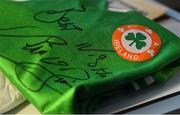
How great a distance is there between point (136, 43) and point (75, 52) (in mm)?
82

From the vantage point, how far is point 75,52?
431mm

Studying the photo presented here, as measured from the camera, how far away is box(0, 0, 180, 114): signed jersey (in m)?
0.39

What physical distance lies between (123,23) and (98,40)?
56 millimetres

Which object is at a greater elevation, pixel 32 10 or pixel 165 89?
pixel 32 10

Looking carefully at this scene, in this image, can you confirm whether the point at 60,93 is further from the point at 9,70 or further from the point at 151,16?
the point at 151,16

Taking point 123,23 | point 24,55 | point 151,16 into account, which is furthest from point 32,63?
point 151,16

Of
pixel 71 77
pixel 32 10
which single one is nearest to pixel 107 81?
pixel 71 77

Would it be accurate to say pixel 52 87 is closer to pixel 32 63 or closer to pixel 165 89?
pixel 32 63

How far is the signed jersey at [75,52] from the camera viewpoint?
0.39 meters

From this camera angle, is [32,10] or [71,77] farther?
[32,10]

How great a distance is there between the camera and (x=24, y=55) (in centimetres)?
43

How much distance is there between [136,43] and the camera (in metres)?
0.45
